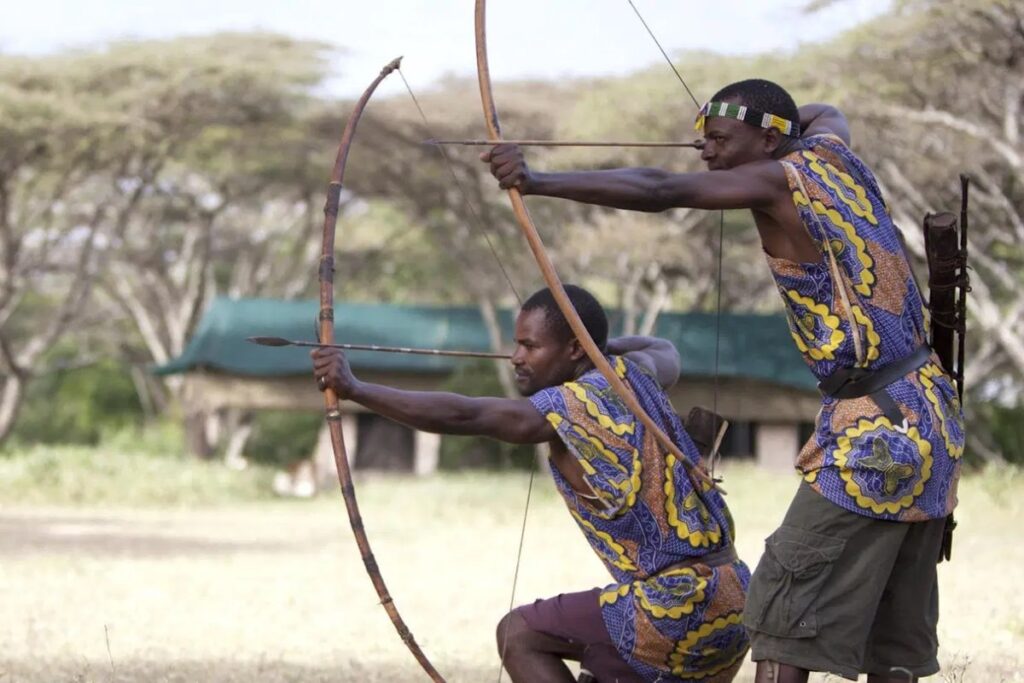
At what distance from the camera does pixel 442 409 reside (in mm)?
4664

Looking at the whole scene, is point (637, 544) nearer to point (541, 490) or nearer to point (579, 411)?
point (579, 411)

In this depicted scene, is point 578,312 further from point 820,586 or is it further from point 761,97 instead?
point 820,586

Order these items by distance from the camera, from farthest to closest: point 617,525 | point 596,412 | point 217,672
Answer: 1. point 217,672
2. point 617,525
3. point 596,412

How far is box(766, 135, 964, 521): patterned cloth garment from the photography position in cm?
443

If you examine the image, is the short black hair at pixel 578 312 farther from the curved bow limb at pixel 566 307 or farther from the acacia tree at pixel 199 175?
the acacia tree at pixel 199 175

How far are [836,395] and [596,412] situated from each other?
70cm

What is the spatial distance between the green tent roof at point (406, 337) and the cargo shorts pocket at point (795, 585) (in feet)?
77.8

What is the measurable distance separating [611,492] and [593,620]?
1.54ft

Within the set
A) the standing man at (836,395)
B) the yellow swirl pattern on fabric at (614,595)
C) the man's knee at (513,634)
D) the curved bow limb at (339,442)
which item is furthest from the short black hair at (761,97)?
the man's knee at (513,634)

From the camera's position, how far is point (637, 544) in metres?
4.96

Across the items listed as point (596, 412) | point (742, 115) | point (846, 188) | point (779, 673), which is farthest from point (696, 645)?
point (742, 115)

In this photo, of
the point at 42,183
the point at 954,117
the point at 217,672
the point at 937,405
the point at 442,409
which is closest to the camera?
the point at 937,405

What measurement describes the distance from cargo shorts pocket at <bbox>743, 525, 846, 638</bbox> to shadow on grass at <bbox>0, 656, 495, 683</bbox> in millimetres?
2706

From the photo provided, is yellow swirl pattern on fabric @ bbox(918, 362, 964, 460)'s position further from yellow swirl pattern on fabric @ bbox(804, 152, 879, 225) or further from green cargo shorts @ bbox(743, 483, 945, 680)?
yellow swirl pattern on fabric @ bbox(804, 152, 879, 225)
